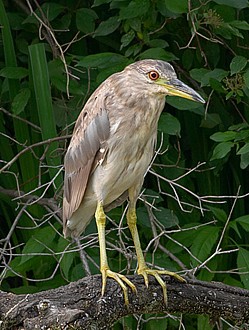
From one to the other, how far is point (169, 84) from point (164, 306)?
28.0 inches

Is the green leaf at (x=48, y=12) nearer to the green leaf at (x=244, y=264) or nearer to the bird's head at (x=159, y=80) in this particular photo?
the bird's head at (x=159, y=80)

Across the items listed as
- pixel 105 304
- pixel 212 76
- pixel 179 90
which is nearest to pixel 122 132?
pixel 179 90

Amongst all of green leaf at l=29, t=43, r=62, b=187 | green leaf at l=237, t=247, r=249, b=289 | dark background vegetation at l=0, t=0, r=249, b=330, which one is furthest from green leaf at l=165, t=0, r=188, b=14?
green leaf at l=237, t=247, r=249, b=289

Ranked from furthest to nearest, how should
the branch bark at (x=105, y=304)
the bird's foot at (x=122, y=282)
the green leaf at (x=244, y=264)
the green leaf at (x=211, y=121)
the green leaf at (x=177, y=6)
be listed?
the green leaf at (x=211, y=121)
the green leaf at (x=244, y=264)
the green leaf at (x=177, y=6)
the bird's foot at (x=122, y=282)
the branch bark at (x=105, y=304)

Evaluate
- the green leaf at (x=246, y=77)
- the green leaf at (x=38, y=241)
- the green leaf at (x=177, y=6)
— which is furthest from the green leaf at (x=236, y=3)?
the green leaf at (x=38, y=241)

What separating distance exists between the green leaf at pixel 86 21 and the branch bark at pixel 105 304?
4.59ft

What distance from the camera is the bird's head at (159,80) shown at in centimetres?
299

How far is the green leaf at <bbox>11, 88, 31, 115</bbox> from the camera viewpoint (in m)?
3.86

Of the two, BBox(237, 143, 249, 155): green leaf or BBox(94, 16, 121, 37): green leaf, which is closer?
BBox(237, 143, 249, 155): green leaf

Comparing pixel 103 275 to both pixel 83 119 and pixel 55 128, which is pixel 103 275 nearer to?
pixel 83 119

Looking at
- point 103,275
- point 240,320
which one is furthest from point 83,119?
point 240,320

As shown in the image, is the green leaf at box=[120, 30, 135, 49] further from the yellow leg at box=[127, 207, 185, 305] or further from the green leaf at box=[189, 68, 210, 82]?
the yellow leg at box=[127, 207, 185, 305]

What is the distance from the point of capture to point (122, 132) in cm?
310

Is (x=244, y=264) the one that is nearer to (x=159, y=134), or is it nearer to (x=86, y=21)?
(x=159, y=134)
